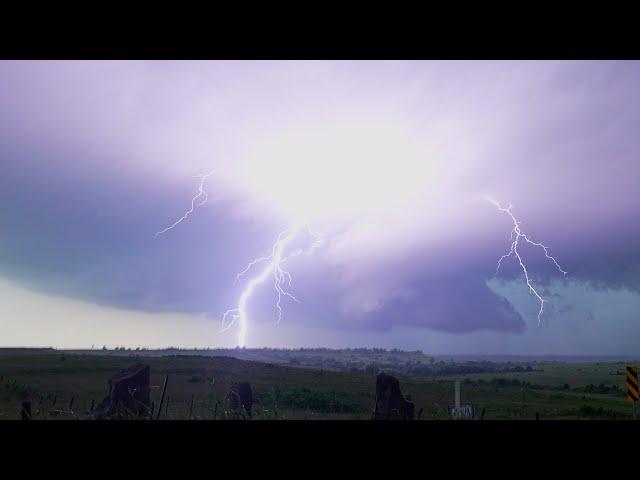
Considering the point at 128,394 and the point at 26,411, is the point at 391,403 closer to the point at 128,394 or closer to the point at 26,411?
the point at 128,394

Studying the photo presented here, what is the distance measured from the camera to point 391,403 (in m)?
13.6

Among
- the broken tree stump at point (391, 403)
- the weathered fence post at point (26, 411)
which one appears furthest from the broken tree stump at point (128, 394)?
the broken tree stump at point (391, 403)

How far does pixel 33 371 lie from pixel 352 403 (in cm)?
3139

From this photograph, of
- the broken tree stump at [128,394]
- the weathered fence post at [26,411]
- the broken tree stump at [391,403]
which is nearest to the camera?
the weathered fence post at [26,411]

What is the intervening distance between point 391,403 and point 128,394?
7.81 metres

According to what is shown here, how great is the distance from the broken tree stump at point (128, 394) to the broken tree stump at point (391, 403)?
21.3ft

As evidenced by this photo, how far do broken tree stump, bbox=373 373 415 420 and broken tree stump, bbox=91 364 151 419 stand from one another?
6482mm

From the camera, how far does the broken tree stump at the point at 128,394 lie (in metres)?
14.2

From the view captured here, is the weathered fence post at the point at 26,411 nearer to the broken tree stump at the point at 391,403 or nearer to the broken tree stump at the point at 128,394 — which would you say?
the broken tree stump at the point at 128,394

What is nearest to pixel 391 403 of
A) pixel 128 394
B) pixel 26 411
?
pixel 128 394

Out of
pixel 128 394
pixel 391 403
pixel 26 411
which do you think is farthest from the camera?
pixel 128 394
